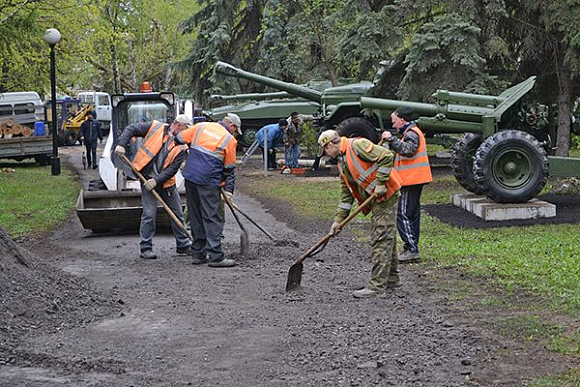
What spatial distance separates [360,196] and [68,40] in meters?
23.8

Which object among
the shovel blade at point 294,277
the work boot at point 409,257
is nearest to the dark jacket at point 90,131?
the work boot at point 409,257

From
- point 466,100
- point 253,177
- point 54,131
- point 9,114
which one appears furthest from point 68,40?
point 466,100

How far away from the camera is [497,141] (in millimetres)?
14547

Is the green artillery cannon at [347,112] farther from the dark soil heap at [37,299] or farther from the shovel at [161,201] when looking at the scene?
the dark soil heap at [37,299]

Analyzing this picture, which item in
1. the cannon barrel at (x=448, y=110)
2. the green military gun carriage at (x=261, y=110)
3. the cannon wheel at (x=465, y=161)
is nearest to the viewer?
the cannon wheel at (x=465, y=161)

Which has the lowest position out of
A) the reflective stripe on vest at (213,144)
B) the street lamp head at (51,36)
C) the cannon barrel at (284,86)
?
the reflective stripe on vest at (213,144)

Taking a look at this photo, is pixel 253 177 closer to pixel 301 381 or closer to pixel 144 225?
pixel 144 225

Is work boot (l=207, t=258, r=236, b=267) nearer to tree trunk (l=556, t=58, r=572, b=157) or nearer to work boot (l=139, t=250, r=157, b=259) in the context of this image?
work boot (l=139, t=250, r=157, b=259)

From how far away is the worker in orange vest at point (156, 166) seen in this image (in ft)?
39.1

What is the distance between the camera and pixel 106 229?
14047 mm

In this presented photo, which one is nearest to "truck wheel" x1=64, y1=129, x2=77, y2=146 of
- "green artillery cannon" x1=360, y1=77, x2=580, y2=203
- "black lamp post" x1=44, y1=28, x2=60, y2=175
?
"black lamp post" x1=44, y1=28, x2=60, y2=175

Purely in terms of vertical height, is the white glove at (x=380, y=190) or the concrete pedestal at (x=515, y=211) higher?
the white glove at (x=380, y=190)

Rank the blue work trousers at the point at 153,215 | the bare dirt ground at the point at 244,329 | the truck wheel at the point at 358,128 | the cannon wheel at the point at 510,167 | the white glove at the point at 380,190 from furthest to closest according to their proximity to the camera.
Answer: the truck wheel at the point at 358,128
the cannon wheel at the point at 510,167
the blue work trousers at the point at 153,215
the white glove at the point at 380,190
the bare dirt ground at the point at 244,329

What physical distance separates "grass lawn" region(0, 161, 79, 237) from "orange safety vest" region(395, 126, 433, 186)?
20.9 feet
